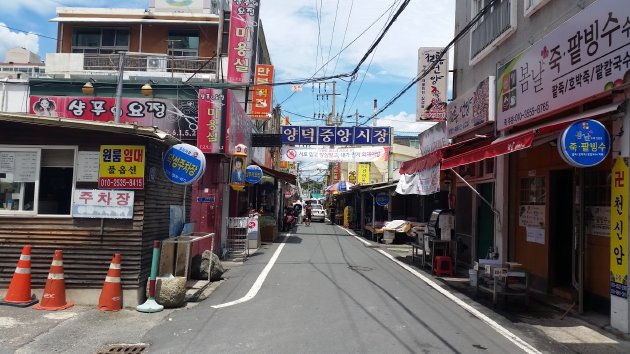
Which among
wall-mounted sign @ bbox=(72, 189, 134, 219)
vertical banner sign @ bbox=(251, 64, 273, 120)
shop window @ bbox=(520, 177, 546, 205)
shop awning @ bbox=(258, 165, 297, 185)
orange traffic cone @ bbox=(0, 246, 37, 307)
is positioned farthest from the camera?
vertical banner sign @ bbox=(251, 64, 273, 120)

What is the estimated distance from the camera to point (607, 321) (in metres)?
7.52

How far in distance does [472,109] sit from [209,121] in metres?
7.89

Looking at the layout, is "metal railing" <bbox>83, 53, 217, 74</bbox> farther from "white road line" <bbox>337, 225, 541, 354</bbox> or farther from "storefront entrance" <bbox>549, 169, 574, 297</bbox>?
"storefront entrance" <bbox>549, 169, 574, 297</bbox>

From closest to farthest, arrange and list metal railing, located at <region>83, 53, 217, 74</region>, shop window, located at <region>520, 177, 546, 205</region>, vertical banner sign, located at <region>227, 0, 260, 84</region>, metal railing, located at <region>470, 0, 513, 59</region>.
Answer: shop window, located at <region>520, 177, 546, 205</region>, metal railing, located at <region>470, 0, 513, 59</region>, vertical banner sign, located at <region>227, 0, 260, 84</region>, metal railing, located at <region>83, 53, 217, 74</region>

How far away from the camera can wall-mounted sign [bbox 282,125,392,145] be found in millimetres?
23828

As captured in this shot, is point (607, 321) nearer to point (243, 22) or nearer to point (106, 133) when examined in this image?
point (106, 133)

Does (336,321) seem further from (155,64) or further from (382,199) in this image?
(155,64)

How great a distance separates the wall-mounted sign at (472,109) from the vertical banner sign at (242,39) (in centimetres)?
861

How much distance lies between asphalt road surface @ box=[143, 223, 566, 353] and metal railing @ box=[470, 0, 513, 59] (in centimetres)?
665

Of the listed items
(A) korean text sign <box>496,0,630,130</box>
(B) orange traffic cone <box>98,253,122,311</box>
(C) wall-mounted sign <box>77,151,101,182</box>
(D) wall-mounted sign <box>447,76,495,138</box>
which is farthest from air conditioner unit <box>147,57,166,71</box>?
(B) orange traffic cone <box>98,253,122,311</box>

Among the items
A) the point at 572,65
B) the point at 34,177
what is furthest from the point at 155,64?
the point at 572,65

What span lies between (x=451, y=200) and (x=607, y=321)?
854 centimetres

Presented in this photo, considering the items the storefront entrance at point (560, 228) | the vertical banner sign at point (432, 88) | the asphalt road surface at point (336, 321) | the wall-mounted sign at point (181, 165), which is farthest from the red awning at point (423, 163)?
the wall-mounted sign at point (181, 165)

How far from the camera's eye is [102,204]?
8.10m
